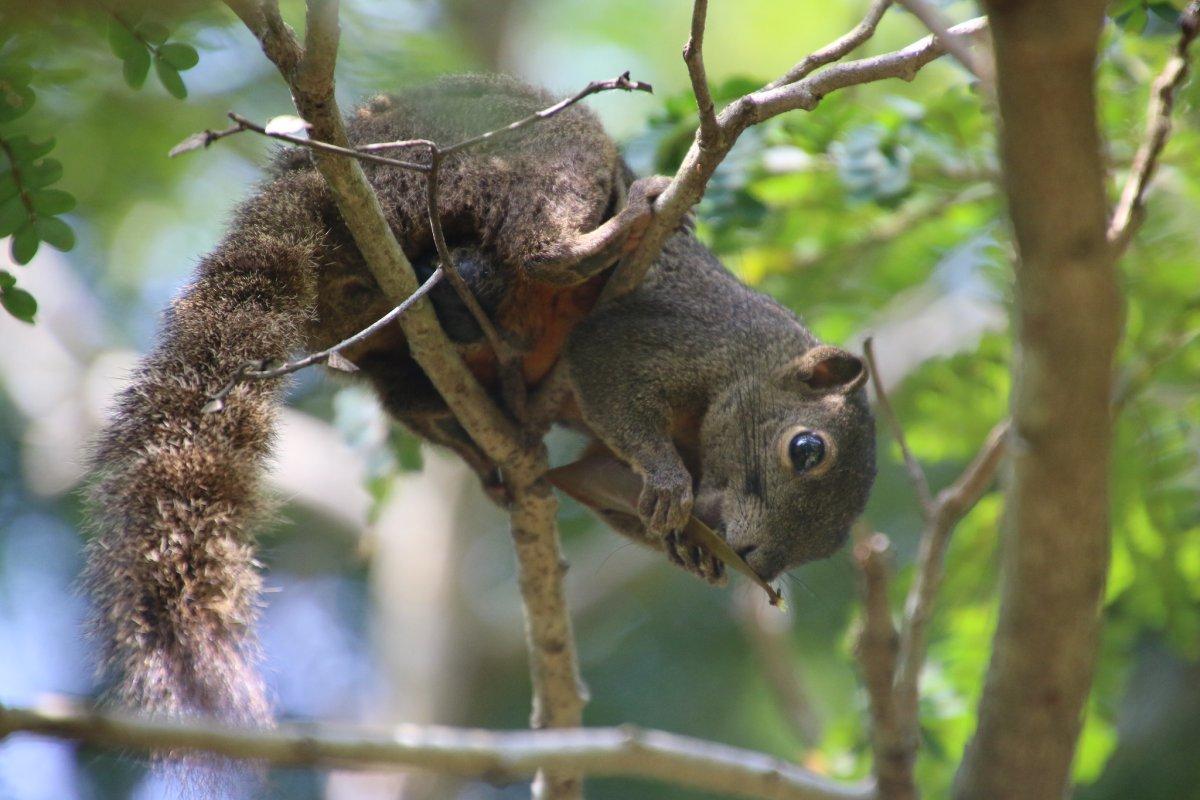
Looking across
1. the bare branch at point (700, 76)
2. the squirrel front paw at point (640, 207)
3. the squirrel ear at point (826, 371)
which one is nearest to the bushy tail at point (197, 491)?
the squirrel front paw at point (640, 207)

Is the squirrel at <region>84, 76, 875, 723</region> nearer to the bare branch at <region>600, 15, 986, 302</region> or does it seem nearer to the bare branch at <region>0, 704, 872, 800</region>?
the bare branch at <region>600, 15, 986, 302</region>

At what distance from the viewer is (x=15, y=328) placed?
356 inches

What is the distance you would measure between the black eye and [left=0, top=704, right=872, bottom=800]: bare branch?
0.91m

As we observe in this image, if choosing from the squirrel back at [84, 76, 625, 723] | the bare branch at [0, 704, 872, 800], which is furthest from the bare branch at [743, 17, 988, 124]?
the bare branch at [0, 704, 872, 800]

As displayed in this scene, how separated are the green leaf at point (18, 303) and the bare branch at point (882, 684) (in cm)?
240

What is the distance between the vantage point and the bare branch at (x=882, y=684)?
3.29 m

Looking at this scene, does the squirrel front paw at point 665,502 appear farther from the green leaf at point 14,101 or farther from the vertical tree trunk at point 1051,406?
the green leaf at point 14,101

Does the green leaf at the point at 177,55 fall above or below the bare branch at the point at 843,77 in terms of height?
below

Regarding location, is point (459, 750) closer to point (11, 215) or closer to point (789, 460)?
point (789, 460)

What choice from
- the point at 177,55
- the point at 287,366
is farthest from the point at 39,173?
the point at 287,366

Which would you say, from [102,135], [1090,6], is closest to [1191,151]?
[1090,6]

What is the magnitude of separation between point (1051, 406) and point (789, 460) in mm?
2068

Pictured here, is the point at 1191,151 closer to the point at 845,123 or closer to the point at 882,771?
the point at 845,123

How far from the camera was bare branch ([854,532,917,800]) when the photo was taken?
329 centimetres
